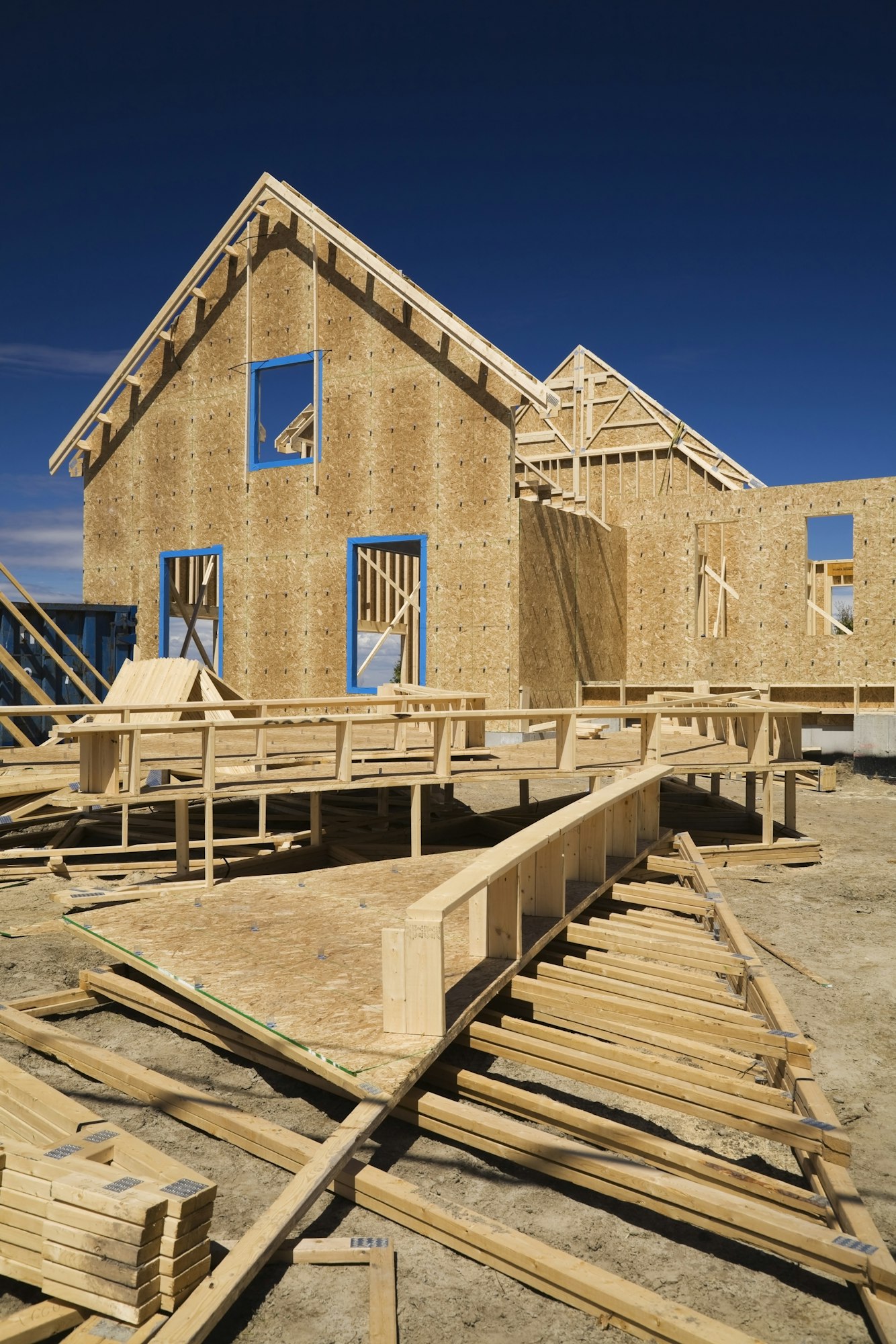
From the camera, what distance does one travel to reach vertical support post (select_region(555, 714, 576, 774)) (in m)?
11.8

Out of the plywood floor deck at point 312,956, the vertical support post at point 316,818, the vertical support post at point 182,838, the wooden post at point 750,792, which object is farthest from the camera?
the wooden post at point 750,792

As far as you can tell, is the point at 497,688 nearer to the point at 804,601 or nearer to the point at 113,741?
the point at 804,601

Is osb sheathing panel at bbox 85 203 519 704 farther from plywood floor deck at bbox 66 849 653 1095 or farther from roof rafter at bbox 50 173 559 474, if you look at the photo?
plywood floor deck at bbox 66 849 653 1095

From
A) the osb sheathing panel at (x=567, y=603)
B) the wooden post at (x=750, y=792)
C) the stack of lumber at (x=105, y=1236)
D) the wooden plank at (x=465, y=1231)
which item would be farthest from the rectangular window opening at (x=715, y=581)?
the stack of lumber at (x=105, y=1236)

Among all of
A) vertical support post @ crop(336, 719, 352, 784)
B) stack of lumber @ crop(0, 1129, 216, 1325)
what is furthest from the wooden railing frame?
vertical support post @ crop(336, 719, 352, 784)

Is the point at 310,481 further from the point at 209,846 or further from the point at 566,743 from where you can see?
the point at 209,846

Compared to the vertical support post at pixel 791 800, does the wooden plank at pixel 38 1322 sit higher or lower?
lower

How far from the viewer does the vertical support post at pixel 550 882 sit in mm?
7926

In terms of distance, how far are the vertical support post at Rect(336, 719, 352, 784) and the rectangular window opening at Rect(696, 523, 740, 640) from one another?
17.1m

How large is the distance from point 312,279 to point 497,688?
412 inches

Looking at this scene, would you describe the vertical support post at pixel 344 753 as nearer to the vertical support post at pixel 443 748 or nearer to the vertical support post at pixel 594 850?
the vertical support post at pixel 443 748

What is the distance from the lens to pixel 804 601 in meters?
24.4

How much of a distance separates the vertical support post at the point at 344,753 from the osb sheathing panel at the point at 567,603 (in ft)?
33.9

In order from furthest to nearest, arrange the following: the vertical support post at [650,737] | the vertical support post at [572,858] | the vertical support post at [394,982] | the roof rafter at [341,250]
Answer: the roof rafter at [341,250]
the vertical support post at [650,737]
the vertical support post at [572,858]
the vertical support post at [394,982]
